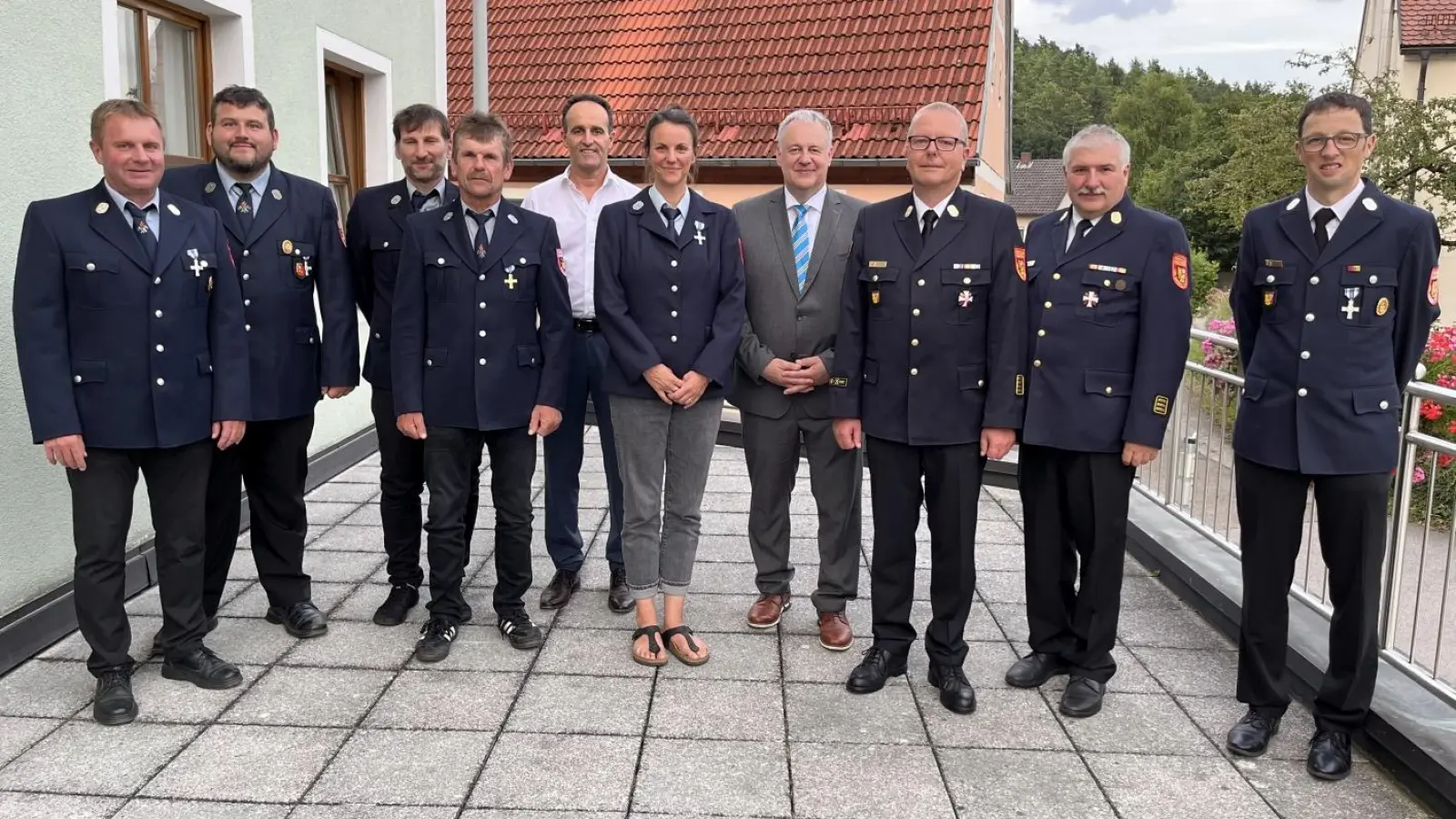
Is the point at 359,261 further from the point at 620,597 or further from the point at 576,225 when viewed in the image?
the point at 620,597

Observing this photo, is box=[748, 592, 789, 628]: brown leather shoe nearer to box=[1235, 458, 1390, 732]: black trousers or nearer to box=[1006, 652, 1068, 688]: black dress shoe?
box=[1006, 652, 1068, 688]: black dress shoe

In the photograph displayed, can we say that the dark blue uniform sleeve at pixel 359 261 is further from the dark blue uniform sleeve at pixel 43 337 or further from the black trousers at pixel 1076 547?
the black trousers at pixel 1076 547

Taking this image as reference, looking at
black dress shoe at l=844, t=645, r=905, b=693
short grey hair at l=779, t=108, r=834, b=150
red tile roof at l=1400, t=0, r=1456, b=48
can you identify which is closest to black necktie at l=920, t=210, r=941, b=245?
short grey hair at l=779, t=108, r=834, b=150

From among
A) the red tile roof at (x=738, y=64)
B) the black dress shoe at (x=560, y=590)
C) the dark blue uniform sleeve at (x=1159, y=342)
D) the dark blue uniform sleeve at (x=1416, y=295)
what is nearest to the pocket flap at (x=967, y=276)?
the dark blue uniform sleeve at (x=1159, y=342)

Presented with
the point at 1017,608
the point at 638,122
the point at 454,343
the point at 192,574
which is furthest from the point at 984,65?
the point at 192,574

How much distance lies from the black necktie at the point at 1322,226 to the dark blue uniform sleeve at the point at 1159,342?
15.8 inches

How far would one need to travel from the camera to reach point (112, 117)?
11.8 feet

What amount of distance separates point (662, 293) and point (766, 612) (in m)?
1.46

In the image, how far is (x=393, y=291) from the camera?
14.8 ft

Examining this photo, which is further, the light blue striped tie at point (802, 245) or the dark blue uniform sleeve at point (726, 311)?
the light blue striped tie at point (802, 245)

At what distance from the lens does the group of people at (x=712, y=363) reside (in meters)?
3.48

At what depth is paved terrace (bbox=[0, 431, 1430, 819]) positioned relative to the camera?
3158 millimetres

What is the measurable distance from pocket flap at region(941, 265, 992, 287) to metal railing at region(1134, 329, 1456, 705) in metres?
1.30

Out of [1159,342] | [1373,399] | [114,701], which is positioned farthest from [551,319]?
[1373,399]
